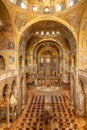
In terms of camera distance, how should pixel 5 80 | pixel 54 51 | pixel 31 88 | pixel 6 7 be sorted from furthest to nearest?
pixel 54 51, pixel 31 88, pixel 6 7, pixel 5 80

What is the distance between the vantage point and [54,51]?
131 feet

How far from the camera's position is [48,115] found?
637 inches

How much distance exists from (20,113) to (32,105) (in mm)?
2725

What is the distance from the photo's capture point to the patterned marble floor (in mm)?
15092

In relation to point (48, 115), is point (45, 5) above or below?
above

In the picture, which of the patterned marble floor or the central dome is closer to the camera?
the patterned marble floor

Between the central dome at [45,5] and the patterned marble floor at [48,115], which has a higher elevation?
the central dome at [45,5]

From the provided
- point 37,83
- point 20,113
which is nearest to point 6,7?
point 20,113

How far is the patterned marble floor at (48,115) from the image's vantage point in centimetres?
1509

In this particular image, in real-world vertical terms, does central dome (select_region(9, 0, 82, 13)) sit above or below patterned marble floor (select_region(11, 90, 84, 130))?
above

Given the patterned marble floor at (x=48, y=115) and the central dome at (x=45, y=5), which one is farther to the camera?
the central dome at (x=45, y=5)

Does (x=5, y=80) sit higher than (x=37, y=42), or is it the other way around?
(x=37, y=42)

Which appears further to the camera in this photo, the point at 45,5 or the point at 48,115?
the point at 45,5

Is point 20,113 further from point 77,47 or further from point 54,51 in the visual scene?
point 54,51
